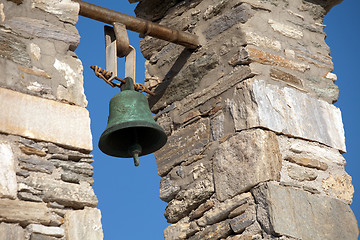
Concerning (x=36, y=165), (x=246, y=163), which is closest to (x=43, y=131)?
(x=36, y=165)

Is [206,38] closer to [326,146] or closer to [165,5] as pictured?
[165,5]

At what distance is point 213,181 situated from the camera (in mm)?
4695

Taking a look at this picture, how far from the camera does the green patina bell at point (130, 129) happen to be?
4047 millimetres

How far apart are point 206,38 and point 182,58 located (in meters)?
0.28

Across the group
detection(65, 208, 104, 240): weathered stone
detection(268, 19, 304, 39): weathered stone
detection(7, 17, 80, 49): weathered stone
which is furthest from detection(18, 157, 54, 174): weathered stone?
detection(268, 19, 304, 39): weathered stone

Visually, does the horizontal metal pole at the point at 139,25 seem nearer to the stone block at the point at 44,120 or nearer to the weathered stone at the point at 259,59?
the weathered stone at the point at 259,59

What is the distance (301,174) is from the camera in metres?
4.54

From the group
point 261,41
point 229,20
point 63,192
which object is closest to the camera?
point 63,192

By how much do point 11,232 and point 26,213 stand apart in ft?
0.39

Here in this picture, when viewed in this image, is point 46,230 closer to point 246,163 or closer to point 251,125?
point 246,163

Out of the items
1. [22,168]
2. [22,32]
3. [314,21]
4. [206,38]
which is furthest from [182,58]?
[22,168]

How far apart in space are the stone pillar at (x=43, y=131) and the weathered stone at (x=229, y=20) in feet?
5.14

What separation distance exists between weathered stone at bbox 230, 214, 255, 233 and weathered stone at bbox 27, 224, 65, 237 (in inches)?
59.2

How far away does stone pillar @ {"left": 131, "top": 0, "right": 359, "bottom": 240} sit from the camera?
4.38 m
